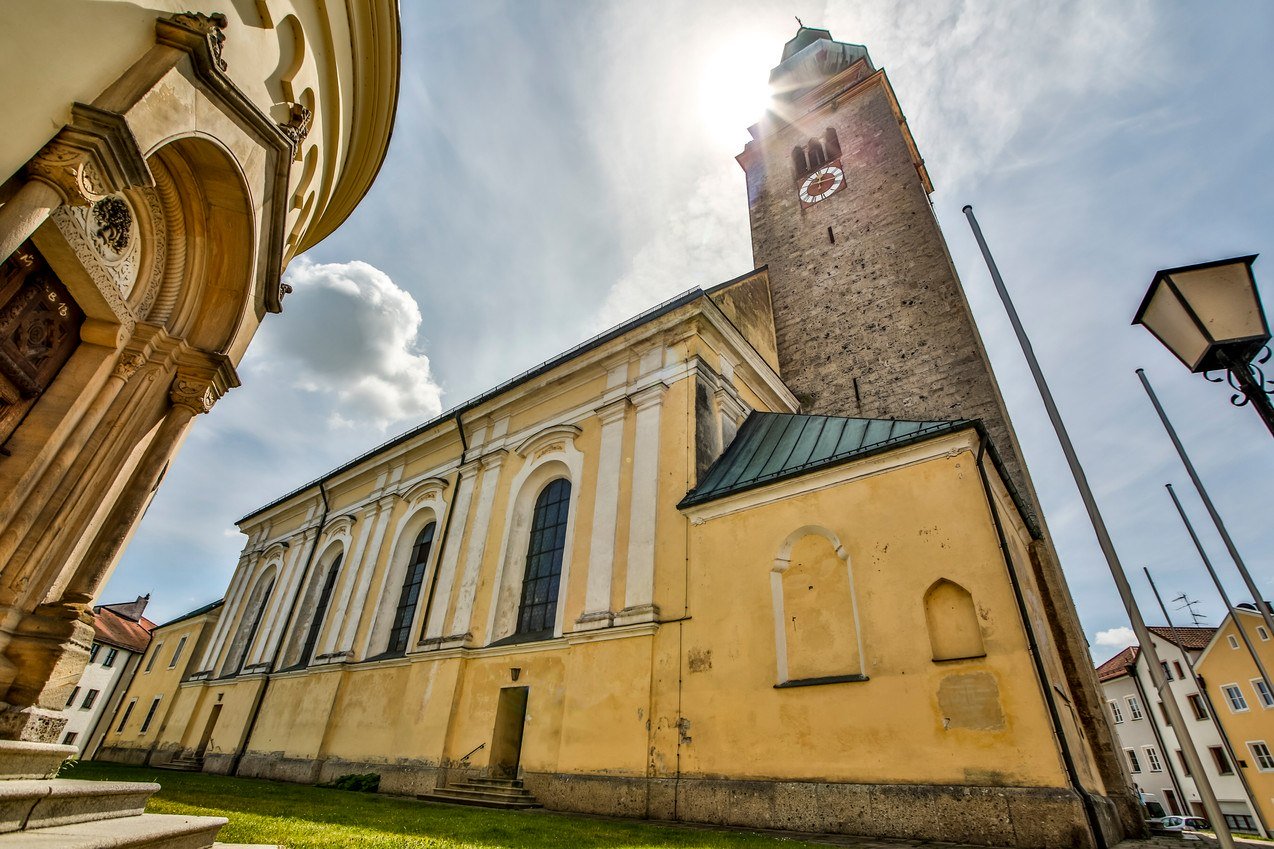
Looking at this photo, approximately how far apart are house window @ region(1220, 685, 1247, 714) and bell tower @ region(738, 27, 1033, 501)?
28886 millimetres

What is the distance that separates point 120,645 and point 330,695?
3421 centimetres

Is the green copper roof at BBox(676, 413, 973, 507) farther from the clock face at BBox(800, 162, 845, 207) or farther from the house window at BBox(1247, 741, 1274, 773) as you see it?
the house window at BBox(1247, 741, 1274, 773)

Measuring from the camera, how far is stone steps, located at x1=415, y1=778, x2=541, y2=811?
10.0 metres

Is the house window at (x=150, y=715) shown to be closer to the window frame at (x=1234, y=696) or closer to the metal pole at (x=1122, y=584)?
the metal pole at (x=1122, y=584)

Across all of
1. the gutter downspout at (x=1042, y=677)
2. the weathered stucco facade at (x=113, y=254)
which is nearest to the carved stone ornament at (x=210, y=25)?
the weathered stucco facade at (x=113, y=254)

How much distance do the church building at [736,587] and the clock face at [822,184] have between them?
0.36 ft

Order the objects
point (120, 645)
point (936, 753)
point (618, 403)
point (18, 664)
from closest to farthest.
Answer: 1. point (18, 664)
2. point (936, 753)
3. point (618, 403)
4. point (120, 645)

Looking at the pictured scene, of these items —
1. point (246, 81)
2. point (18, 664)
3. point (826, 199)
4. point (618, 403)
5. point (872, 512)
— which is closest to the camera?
point (18, 664)

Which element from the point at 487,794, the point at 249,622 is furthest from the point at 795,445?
the point at 249,622

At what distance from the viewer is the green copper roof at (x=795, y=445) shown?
361 inches

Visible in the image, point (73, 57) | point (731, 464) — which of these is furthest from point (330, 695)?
point (73, 57)

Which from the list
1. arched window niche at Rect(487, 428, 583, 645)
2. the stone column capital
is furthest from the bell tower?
arched window niche at Rect(487, 428, 583, 645)

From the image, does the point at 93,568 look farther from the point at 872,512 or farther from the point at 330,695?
the point at 330,695

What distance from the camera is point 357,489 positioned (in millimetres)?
20656
